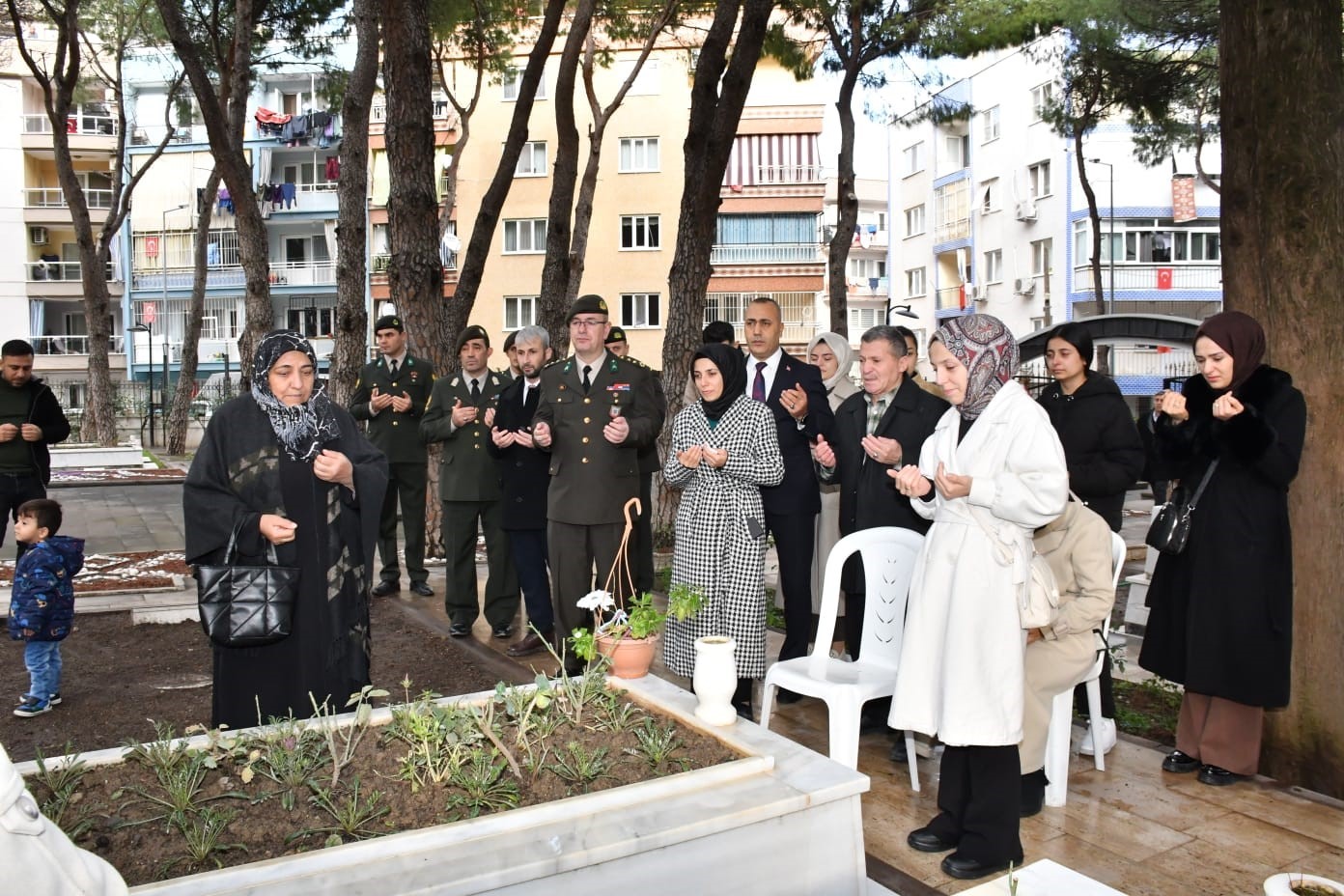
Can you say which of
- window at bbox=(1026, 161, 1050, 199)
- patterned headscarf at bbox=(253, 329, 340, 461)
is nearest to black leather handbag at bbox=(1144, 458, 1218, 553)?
patterned headscarf at bbox=(253, 329, 340, 461)

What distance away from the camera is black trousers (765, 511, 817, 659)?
557 centimetres

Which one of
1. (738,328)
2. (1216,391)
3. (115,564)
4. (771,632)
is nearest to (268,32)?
(115,564)

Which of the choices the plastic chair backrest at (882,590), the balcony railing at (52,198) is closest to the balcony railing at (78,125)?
the balcony railing at (52,198)

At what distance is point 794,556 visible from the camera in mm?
5582

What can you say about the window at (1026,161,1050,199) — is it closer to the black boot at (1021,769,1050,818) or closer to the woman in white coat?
the black boot at (1021,769,1050,818)

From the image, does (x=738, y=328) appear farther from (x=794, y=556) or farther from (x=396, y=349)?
(x=794, y=556)

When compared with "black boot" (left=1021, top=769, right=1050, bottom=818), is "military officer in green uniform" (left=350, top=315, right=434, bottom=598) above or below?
above

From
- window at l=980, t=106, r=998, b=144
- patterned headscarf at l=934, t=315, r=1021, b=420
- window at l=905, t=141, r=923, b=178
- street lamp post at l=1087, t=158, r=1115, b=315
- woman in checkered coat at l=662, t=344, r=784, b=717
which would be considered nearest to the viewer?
patterned headscarf at l=934, t=315, r=1021, b=420

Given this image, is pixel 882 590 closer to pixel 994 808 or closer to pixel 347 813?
pixel 994 808

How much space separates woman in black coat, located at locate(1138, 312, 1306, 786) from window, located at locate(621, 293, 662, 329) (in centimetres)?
3441

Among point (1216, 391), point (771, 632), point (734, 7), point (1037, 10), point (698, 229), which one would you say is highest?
point (1037, 10)

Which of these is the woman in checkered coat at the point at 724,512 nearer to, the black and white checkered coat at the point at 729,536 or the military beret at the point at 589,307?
the black and white checkered coat at the point at 729,536

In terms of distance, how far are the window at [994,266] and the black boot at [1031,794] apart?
41.0m

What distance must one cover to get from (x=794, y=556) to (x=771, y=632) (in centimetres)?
175
